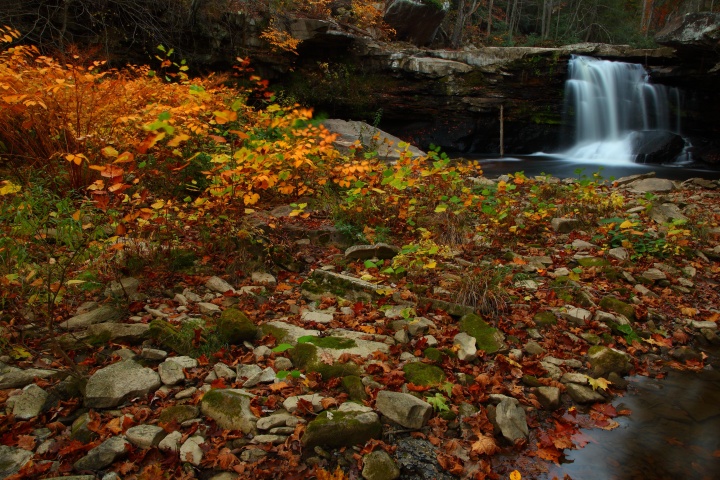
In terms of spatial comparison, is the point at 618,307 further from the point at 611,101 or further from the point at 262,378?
the point at 611,101

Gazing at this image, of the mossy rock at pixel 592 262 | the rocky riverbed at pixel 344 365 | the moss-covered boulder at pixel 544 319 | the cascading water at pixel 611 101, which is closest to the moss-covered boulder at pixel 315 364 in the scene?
the rocky riverbed at pixel 344 365

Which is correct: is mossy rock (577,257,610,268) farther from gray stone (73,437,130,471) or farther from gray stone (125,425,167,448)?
gray stone (73,437,130,471)

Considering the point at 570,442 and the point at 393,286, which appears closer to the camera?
the point at 570,442

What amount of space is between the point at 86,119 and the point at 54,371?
9.37 ft

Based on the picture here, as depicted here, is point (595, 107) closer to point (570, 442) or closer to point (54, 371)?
point (570, 442)

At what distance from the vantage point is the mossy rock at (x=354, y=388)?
2502 mm

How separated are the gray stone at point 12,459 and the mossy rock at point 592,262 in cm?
466

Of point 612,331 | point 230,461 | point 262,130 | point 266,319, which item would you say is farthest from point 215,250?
point 612,331

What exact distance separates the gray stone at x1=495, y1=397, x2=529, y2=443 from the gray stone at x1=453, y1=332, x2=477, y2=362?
43 centimetres

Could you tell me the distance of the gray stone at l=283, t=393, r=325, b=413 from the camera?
2.36 metres

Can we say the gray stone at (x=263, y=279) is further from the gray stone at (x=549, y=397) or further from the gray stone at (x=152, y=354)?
the gray stone at (x=549, y=397)

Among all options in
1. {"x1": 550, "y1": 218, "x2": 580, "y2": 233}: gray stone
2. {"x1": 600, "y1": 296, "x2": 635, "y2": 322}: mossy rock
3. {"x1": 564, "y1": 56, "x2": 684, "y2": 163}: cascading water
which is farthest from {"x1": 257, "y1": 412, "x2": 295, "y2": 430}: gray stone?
{"x1": 564, "y1": 56, "x2": 684, "y2": 163}: cascading water

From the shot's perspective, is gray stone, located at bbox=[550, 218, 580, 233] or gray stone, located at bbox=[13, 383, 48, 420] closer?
gray stone, located at bbox=[13, 383, 48, 420]

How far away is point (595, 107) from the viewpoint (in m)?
14.4
